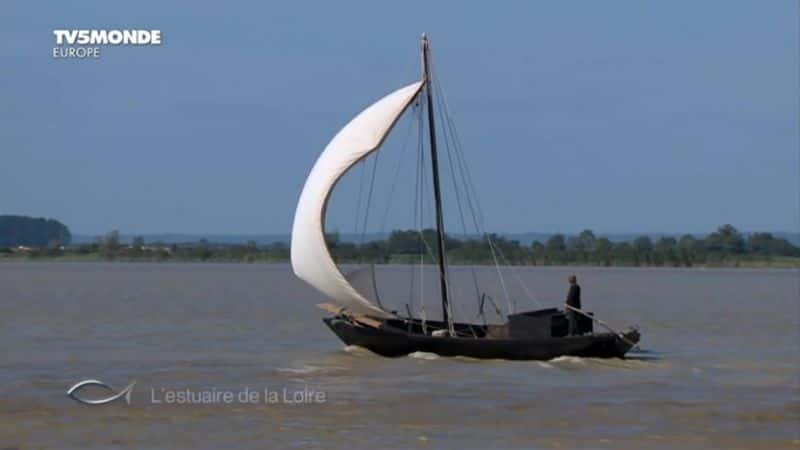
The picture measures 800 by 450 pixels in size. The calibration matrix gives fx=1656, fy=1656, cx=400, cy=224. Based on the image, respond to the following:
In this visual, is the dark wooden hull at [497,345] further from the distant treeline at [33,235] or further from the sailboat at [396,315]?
the distant treeline at [33,235]

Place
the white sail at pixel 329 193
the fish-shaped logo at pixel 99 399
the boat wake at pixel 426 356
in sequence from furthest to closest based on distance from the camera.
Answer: the white sail at pixel 329 193 < the boat wake at pixel 426 356 < the fish-shaped logo at pixel 99 399

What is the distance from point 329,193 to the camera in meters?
29.8

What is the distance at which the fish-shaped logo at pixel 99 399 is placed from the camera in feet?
75.2

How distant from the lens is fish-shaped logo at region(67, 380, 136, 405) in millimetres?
22911

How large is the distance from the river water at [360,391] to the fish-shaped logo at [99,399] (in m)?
0.14

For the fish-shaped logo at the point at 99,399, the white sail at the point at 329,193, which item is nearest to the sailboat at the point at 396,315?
the white sail at the point at 329,193

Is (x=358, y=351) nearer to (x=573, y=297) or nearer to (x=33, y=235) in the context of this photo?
(x=573, y=297)

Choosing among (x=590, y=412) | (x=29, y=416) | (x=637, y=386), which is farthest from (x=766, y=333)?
(x=29, y=416)

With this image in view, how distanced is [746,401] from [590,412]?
2.95 meters

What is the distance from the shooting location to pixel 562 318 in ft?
94.4

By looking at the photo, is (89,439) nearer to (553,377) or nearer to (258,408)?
(258,408)

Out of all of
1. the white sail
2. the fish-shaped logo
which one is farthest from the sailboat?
the fish-shaped logo

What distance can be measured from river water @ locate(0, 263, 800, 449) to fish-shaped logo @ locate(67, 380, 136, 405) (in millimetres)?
139

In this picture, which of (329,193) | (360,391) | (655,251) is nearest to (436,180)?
(329,193)
